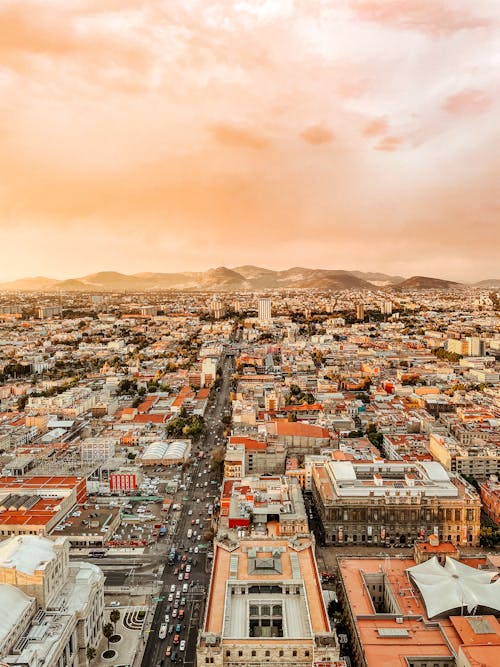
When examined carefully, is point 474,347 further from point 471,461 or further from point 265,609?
point 265,609

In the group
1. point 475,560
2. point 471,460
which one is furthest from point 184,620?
point 471,460

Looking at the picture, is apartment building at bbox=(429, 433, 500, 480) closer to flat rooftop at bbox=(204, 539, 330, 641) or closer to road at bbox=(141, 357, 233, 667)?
road at bbox=(141, 357, 233, 667)

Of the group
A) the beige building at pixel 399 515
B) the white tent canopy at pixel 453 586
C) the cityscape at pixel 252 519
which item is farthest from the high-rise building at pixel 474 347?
the white tent canopy at pixel 453 586

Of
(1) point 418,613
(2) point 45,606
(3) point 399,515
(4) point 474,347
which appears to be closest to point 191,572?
(2) point 45,606

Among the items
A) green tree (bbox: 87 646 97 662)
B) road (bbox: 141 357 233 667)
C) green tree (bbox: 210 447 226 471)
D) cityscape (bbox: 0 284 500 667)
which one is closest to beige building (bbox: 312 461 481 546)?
cityscape (bbox: 0 284 500 667)

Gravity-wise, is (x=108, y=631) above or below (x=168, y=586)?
above

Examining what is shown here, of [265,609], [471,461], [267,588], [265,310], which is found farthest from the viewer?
[265,310]

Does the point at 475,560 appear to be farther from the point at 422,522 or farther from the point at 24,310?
the point at 24,310
